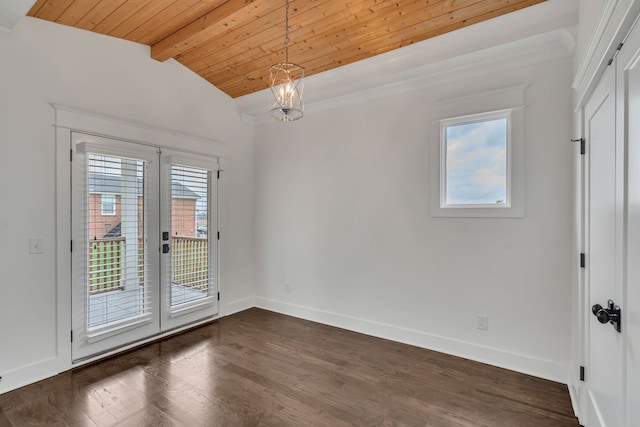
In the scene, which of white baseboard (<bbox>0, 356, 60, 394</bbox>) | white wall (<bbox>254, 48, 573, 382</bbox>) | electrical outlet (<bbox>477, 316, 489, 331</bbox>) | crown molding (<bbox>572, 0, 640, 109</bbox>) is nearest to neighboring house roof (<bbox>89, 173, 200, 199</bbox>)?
white baseboard (<bbox>0, 356, 60, 394</bbox>)

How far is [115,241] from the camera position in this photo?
10.7 ft

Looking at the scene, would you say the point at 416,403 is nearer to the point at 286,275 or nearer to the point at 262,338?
the point at 262,338

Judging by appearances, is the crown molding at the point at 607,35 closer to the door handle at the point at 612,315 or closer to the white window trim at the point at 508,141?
the white window trim at the point at 508,141

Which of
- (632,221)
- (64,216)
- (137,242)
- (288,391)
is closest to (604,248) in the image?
(632,221)

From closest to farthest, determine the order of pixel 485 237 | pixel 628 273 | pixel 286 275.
Result: pixel 628 273, pixel 485 237, pixel 286 275

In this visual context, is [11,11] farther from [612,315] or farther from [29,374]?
[612,315]

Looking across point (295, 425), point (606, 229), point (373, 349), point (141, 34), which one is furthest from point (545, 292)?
point (141, 34)

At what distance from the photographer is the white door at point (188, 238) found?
12.3 ft

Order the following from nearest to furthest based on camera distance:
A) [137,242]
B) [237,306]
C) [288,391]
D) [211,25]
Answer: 1. [288,391]
2. [211,25]
3. [137,242]
4. [237,306]

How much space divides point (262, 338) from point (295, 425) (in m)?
1.59

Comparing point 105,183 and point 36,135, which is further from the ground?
point 36,135

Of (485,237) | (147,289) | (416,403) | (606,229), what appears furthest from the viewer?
(147,289)

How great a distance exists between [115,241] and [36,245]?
2.02 ft

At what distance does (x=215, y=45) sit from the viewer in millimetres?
3541
